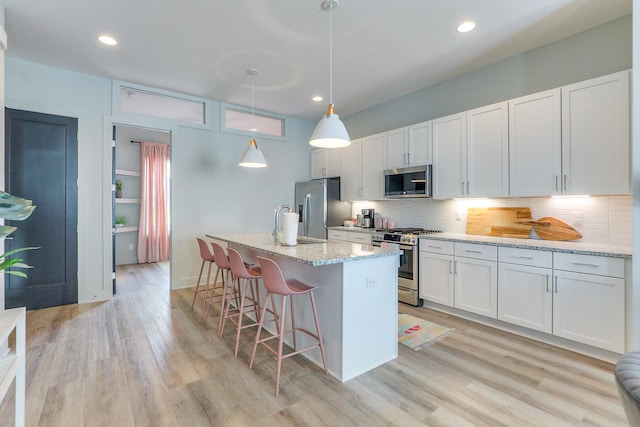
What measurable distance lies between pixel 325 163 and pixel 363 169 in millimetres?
1018

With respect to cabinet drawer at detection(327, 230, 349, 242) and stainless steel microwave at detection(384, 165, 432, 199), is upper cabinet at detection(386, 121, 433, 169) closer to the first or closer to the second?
stainless steel microwave at detection(384, 165, 432, 199)

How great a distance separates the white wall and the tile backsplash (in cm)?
258

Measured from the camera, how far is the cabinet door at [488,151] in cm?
331

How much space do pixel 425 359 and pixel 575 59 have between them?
3.24 meters

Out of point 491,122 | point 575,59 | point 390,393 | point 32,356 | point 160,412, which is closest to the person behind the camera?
point 160,412

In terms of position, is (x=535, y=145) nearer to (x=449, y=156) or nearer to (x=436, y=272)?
(x=449, y=156)

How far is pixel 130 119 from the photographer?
422cm

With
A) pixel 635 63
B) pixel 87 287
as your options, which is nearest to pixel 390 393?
pixel 635 63

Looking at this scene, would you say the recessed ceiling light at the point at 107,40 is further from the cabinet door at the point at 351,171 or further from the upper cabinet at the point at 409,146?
the upper cabinet at the point at 409,146

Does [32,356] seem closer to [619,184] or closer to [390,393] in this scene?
[390,393]

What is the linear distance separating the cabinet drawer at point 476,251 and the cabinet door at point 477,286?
0.14ft

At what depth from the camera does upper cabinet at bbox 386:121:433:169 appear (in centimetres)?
404

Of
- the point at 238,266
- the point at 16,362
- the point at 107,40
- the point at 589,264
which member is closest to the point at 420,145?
the point at 589,264

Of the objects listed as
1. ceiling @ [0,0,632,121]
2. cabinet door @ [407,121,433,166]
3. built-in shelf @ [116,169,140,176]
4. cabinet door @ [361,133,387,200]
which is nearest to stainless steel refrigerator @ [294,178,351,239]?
cabinet door @ [361,133,387,200]
